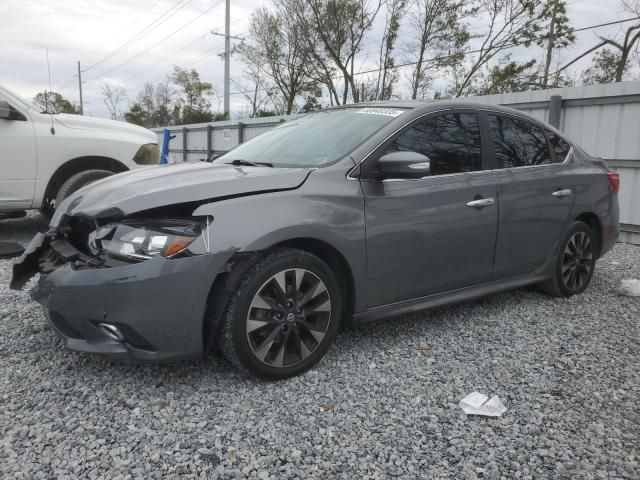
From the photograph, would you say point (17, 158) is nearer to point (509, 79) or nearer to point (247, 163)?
point (247, 163)

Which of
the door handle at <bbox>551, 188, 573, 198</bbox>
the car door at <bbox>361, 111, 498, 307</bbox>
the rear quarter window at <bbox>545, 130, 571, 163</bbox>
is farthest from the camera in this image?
the rear quarter window at <bbox>545, 130, 571, 163</bbox>

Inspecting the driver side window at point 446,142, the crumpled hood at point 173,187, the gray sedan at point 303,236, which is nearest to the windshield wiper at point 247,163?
the gray sedan at point 303,236

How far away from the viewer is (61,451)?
2.07m

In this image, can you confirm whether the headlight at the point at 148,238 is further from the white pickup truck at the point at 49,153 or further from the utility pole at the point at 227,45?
the utility pole at the point at 227,45

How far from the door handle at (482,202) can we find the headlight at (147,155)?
4482 millimetres

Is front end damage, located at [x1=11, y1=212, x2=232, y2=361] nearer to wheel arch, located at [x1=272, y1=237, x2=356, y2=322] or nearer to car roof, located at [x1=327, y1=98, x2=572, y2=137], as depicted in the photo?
wheel arch, located at [x1=272, y1=237, x2=356, y2=322]

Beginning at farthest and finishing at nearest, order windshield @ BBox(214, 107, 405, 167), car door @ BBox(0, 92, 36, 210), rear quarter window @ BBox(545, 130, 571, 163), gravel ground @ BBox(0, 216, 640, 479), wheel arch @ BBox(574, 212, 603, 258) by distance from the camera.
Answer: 1. car door @ BBox(0, 92, 36, 210)
2. wheel arch @ BBox(574, 212, 603, 258)
3. rear quarter window @ BBox(545, 130, 571, 163)
4. windshield @ BBox(214, 107, 405, 167)
5. gravel ground @ BBox(0, 216, 640, 479)

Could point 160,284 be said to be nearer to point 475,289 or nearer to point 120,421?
point 120,421

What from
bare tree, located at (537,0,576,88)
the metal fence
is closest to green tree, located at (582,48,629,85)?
bare tree, located at (537,0,576,88)

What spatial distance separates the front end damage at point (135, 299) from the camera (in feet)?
7.47

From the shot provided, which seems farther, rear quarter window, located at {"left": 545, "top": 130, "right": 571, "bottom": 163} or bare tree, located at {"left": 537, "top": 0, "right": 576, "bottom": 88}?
bare tree, located at {"left": 537, "top": 0, "right": 576, "bottom": 88}

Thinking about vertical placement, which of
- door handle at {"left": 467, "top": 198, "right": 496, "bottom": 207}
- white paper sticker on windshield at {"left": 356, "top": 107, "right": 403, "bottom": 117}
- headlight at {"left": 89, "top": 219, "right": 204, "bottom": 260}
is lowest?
headlight at {"left": 89, "top": 219, "right": 204, "bottom": 260}

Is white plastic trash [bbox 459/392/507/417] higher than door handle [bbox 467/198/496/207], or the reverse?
door handle [bbox 467/198/496/207]

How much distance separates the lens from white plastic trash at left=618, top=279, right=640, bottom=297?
4.43m
